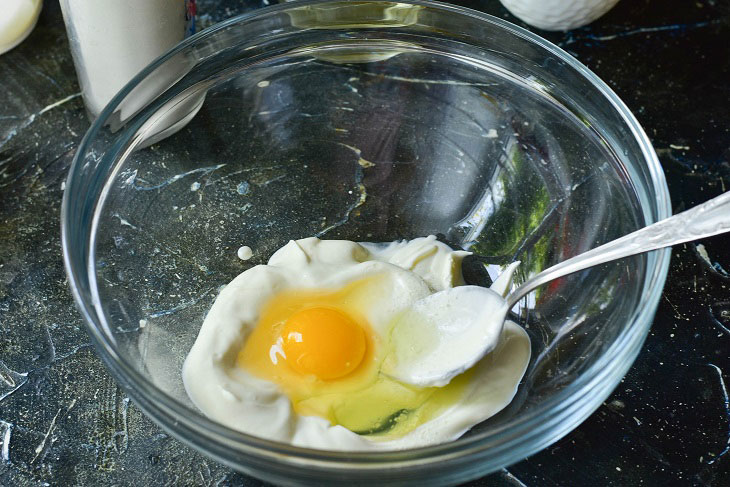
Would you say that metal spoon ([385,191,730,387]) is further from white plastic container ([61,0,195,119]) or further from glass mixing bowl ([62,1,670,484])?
white plastic container ([61,0,195,119])

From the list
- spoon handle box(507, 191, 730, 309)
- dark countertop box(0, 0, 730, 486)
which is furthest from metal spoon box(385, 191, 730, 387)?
dark countertop box(0, 0, 730, 486)

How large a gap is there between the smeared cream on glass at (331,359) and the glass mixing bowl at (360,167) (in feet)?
0.19

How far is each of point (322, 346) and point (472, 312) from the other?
233 mm

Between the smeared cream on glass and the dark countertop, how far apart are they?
0.47 ft

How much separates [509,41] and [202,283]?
26.6 inches

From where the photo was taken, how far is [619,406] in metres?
1.46

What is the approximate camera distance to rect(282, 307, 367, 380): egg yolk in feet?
4.49

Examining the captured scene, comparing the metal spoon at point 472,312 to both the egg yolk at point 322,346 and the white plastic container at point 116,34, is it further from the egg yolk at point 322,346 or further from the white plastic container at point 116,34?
the white plastic container at point 116,34

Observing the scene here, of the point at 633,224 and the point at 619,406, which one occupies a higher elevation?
the point at 633,224

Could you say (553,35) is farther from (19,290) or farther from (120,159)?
(19,290)

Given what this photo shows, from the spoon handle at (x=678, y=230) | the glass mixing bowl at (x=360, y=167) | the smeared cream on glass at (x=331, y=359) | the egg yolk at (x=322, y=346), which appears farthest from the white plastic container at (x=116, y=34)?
the spoon handle at (x=678, y=230)

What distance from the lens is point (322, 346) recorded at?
1363mm

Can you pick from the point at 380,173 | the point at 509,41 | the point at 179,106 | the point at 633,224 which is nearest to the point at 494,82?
the point at 509,41

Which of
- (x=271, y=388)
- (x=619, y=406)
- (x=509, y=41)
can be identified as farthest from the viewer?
(x=509, y=41)
